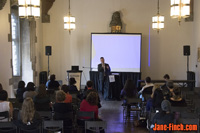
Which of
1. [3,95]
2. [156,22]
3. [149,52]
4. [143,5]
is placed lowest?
[3,95]

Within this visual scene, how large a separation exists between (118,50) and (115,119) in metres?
5.54

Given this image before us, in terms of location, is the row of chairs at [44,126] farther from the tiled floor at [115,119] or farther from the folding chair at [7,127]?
the tiled floor at [115,119]

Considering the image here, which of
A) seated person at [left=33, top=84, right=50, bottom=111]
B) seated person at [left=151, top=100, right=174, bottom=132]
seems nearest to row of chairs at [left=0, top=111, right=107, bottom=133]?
seated person at [left=33, top=84, right=50, bottom=111]

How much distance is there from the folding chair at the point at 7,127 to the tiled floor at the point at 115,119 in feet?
7.95

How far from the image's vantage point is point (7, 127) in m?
5.23

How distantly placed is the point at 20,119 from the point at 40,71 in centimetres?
876

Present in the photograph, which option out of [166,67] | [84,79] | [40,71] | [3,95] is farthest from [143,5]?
[3,95]

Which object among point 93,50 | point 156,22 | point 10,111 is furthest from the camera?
point 93,50

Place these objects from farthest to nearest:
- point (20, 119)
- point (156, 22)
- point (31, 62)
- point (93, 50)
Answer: point (93, 50), point (31, 62), point (156, 22), point (20, 119)

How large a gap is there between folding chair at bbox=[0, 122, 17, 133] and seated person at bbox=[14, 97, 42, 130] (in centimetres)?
11

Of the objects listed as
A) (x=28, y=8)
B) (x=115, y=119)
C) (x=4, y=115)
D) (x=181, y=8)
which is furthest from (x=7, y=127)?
(x=181, y=8)

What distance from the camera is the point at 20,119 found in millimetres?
5008

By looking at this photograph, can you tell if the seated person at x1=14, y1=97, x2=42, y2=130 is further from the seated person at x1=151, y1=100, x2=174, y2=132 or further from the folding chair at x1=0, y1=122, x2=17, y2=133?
the seated person at x1=151, y1=100, x2=174, y2=132

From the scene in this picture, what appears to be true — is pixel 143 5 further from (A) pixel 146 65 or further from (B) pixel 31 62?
(B) pixel 31 62
